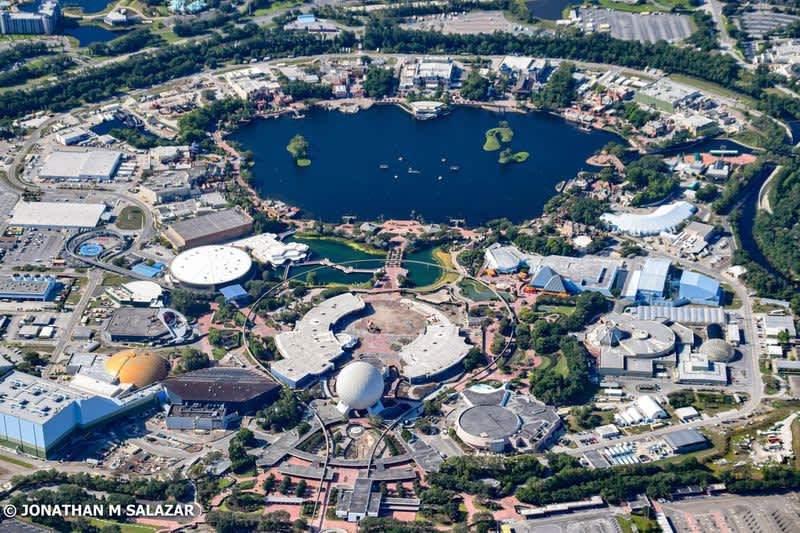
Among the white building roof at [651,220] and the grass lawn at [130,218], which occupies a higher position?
the white building roof at [651,220]

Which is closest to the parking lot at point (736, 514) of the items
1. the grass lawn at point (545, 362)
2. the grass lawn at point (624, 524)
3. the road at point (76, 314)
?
the grass lawn at point (624, 524)

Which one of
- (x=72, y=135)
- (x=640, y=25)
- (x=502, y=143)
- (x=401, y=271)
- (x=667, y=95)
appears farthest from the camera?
(x=640, y=25)

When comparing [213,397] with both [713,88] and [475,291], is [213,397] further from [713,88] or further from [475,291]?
[713,88]

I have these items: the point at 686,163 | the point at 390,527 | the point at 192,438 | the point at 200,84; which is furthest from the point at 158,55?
the point at 390,527

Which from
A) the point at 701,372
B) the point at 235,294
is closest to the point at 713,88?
the point at 701,372

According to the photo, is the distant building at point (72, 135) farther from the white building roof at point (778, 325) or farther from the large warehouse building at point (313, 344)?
the white building roof at point (778, 325)

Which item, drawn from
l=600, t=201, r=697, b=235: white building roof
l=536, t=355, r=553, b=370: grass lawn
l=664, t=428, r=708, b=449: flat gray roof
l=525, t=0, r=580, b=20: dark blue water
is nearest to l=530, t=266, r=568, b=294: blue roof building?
l=536, t=355, r=553, b=370: grass lawn
